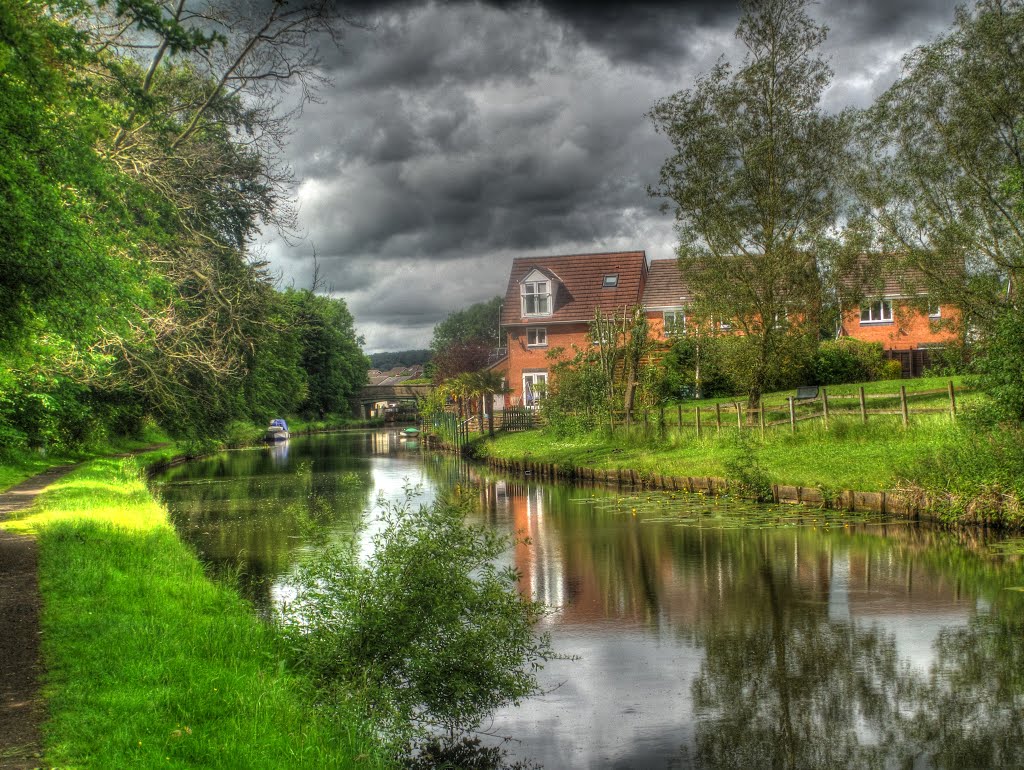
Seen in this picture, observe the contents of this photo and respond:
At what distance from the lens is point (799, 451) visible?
2430cm

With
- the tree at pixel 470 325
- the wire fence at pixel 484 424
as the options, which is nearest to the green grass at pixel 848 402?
the wire fence at pixel 484 424

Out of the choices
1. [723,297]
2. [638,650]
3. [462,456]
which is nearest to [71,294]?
[638,650]

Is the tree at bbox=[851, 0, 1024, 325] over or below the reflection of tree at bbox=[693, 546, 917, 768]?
over

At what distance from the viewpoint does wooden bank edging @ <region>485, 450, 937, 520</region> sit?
18.8 meters

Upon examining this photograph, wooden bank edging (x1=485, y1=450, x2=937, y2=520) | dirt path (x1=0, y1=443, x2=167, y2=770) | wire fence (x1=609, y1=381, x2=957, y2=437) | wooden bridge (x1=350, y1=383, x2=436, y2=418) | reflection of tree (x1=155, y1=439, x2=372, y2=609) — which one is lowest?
reflection of tree (x1=155, y1=439, x2=372, y2=609)

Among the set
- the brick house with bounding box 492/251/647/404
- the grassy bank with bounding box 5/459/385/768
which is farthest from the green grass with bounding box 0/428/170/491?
the brick house with bounding box 492/251/647/404

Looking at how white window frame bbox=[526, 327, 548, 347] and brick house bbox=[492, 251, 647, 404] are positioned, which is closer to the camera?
brick house bbox=[492, 251, 647, 404]

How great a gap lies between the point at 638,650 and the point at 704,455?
55.2 feet

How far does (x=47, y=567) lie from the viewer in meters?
12.0

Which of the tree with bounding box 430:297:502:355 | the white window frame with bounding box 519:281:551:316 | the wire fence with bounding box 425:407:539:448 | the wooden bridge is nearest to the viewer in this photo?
the wire fence with bounding box 425:407:539:448

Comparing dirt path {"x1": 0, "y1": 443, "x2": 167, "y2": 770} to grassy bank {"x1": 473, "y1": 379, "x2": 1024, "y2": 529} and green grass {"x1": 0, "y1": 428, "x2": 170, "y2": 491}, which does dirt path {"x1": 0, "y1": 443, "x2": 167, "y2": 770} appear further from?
grassy bank {"x1": 473, "y1": 379, "x2": 1024, "y2": 529}

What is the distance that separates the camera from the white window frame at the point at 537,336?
5528 cm

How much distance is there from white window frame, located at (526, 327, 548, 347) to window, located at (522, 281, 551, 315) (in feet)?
3.10

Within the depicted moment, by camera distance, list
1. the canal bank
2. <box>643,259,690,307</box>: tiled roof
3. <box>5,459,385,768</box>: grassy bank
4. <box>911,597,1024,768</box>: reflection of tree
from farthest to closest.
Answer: <box>643,259,690,307</box>: tiled roof → the canal bank → <box>911,597,1024,768</box>: reflection of tree → <box>5,459,385,768</box>: grassy bank
